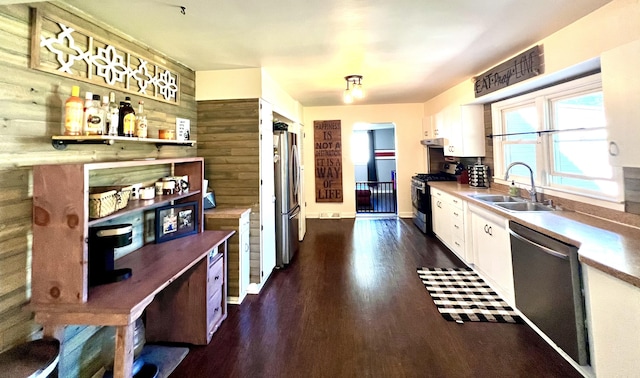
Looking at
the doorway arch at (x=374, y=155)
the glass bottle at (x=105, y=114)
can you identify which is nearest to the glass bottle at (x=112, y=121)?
the glass bottle at (x=105, y=114)

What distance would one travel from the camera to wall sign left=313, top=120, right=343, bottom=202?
611 centimetres

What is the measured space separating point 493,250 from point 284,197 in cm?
242

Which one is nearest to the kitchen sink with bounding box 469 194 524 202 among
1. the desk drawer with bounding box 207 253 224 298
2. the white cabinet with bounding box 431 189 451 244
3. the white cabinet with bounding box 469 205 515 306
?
the white cabinet with bounding box 469 205 515 306

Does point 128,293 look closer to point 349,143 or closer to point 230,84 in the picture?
point 230,84

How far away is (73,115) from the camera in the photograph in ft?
4.87

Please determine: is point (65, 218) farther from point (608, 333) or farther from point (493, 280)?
point (493, 280)

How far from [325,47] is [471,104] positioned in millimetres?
2518

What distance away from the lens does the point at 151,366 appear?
5.87ft

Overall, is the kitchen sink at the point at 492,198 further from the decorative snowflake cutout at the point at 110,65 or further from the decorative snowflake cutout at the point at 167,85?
the decorative snowflake cutout at the point at 110,65

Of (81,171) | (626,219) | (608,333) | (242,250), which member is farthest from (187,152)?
(626,219)

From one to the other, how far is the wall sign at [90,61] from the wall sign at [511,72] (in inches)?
138

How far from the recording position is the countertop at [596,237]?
51.5 inches

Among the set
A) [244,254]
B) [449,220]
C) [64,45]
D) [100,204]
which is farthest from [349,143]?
[100,204]

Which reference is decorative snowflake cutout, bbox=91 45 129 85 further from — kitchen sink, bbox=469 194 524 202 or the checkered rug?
kitchen sink, bbox=469 194 524 202
